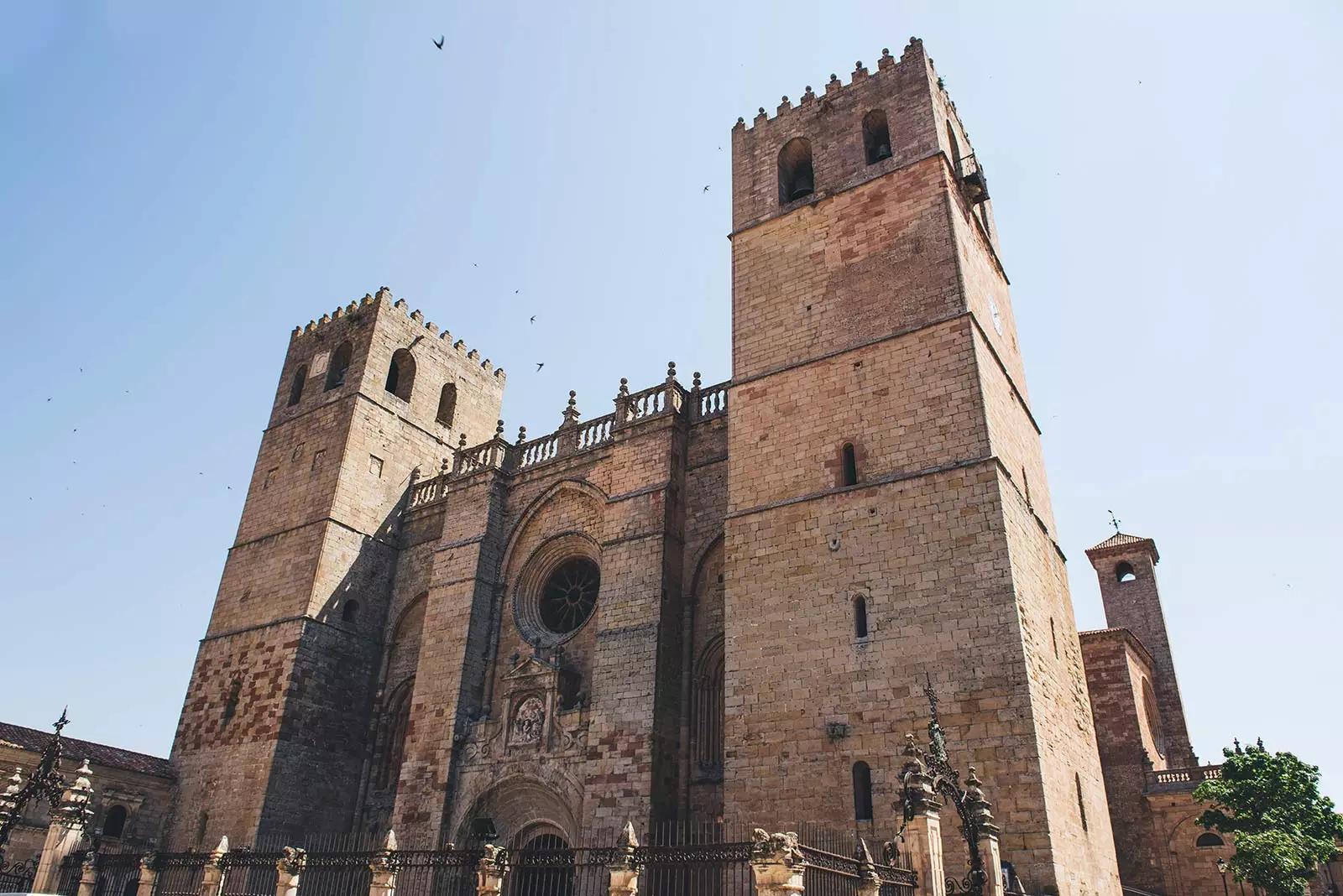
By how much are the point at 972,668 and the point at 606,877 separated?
18.4 ft

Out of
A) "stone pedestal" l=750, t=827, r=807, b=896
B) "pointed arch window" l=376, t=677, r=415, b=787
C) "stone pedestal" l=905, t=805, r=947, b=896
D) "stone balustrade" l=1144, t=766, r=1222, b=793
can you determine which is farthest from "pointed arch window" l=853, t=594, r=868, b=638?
"stone balustrade" l=1144, t=766, r=1222, b=793

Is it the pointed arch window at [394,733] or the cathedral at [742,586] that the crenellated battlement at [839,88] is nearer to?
the cathedral at [742,586]

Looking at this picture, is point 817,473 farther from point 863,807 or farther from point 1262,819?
point 1262,819

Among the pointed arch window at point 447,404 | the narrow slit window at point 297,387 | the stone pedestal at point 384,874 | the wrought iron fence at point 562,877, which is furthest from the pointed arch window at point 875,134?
the narrow slit window at point 297,387

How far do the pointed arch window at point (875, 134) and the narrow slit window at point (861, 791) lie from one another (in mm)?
9663

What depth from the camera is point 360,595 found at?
61.6 feet

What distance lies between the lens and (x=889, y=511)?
38.4ft

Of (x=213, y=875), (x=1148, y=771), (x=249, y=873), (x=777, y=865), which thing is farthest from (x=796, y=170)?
(x=249, y=873)

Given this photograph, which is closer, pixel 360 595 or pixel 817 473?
pixel 817 473

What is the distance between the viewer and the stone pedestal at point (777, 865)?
7328 mm

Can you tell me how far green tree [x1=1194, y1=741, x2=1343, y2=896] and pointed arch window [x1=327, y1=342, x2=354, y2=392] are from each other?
19.3 metres

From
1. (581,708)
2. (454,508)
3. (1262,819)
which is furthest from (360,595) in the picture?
(1262,819)

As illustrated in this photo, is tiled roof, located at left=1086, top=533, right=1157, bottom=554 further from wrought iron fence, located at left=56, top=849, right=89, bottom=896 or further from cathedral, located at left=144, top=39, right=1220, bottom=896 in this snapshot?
wrought iron fence, located at left=56, top=849, right=89, bottom=896

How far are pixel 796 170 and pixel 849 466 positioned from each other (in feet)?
21.8
